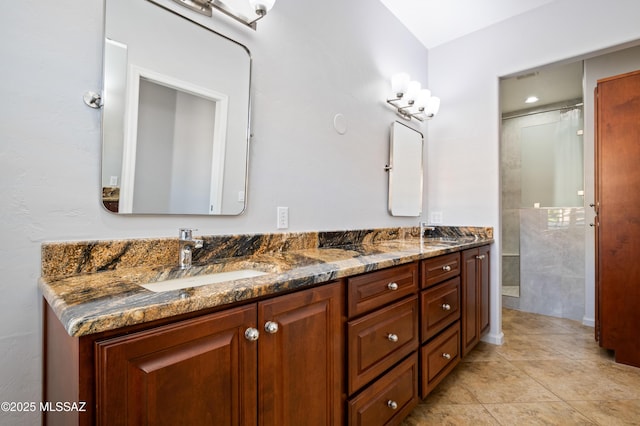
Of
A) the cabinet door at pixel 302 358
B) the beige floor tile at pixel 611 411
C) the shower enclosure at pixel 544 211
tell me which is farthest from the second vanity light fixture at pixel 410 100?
the beige floor tile at pixel 611 411

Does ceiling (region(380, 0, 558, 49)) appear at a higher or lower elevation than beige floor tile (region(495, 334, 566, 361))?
higher

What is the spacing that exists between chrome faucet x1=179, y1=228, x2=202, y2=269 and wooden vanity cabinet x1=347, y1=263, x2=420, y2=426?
60cm

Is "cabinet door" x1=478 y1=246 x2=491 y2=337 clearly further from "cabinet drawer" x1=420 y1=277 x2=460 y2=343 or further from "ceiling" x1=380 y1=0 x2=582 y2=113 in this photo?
"ceiling" x1=380 y1=0 x2=582 y2=113

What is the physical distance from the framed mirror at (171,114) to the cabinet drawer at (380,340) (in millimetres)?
748

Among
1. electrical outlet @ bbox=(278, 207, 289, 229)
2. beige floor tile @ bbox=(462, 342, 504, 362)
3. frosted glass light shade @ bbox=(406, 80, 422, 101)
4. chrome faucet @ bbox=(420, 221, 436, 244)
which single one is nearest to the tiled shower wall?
beige floor tile @ bbox=(462, 342, 504, 362)

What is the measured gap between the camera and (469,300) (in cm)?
210

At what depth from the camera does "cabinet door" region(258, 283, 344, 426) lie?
33.3 inches

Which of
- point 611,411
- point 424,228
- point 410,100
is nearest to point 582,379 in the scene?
point 611,411

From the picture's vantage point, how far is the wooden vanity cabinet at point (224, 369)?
23.1 inches

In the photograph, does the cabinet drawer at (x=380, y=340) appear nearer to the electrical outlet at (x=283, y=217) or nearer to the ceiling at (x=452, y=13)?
the electrical outlet at (x=283, y=217)

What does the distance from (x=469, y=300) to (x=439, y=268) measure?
0.60 m

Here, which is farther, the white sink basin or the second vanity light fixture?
the second vanity light fixture

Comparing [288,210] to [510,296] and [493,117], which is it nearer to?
[493,117]

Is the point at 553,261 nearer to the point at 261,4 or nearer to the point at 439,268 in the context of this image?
the point at 439,268
